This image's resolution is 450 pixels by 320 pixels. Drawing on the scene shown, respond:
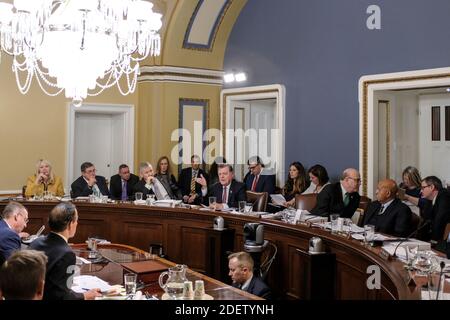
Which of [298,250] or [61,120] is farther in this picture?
[61,120]

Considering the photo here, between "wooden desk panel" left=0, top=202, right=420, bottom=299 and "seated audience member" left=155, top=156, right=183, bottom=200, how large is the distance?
1.32m

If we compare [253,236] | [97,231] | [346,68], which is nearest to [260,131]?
[346,68]

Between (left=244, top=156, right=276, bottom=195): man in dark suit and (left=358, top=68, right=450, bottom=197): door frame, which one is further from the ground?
(left=358, top=68, right=450, bottom=197): door frame

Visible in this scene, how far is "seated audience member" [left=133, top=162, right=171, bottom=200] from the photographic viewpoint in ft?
21.8

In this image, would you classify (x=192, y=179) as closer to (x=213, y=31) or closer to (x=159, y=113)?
Answer: (x=159, y=113)

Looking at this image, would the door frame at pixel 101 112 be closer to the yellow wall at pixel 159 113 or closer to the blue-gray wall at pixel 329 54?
the yellow wall at pixel 159 113

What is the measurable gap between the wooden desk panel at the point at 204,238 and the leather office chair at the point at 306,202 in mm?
871

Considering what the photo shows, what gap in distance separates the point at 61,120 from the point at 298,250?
496cm

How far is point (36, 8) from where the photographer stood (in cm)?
523

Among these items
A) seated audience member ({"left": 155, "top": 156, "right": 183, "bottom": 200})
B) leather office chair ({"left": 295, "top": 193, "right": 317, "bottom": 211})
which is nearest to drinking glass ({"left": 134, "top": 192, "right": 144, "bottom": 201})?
seated audience member ({"left": 155, "top": 156, "right": 183, "bottom": 200})

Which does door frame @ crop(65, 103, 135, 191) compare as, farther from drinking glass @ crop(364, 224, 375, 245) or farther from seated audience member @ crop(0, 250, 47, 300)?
seated audience member @ crop(0, 250, 47, 300)

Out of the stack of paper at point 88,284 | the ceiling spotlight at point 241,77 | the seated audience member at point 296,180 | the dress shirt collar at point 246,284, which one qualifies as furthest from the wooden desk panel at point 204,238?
the ceiling spotlight at point 241,77

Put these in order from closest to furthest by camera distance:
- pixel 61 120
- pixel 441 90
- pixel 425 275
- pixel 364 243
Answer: pixel 425 275 → pixel 364 243 → pixel 441 90 → pixel 61 120

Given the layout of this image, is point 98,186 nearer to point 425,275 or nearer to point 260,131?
point 260,131
